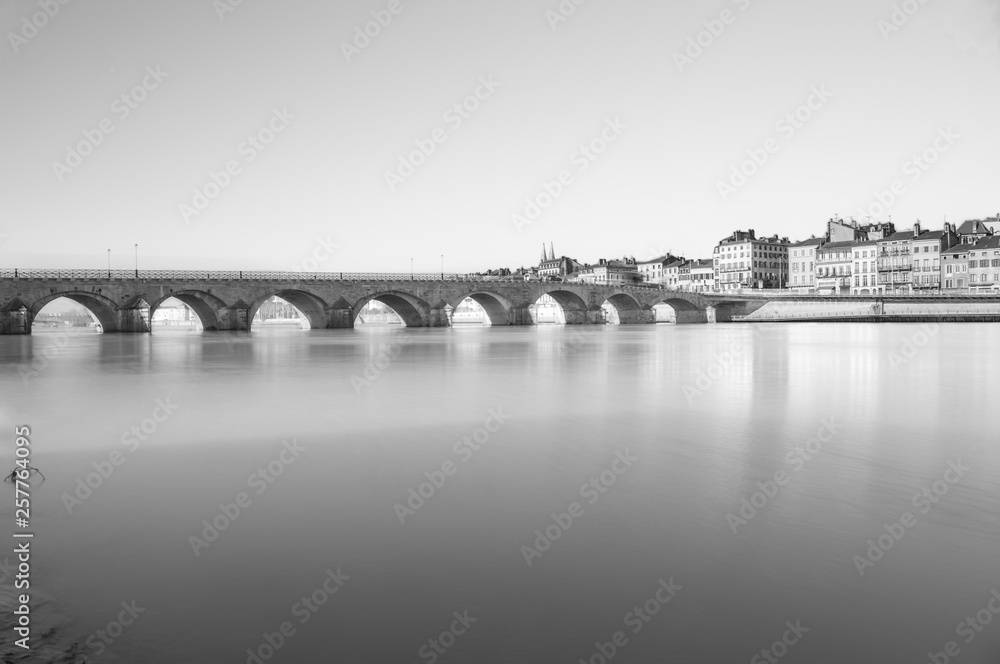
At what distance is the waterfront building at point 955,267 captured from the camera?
269ft

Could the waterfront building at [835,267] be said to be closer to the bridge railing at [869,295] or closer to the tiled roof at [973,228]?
the tiled roof at [973,228]

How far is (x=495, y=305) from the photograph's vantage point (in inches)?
2940

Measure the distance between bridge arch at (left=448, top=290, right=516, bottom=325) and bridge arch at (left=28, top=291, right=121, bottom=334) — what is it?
2924 centimetres

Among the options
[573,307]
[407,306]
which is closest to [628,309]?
[573,307]

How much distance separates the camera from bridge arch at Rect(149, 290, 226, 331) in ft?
172

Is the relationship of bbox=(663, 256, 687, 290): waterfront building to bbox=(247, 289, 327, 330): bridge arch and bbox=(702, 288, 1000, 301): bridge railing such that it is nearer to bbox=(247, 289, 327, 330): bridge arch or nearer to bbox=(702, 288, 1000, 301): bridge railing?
bbox=(702, 288, 1000, 301): bridge railing

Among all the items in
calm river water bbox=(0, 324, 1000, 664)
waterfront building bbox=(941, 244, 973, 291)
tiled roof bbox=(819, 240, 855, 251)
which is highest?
tiled roof bbox=(819, 240, 855, 251)

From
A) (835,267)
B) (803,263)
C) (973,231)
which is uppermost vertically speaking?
(973,231)

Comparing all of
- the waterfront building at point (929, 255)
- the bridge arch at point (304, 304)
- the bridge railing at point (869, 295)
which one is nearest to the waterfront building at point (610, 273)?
the bridge railing at point (869, 295)

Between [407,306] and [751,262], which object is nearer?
[407,306]

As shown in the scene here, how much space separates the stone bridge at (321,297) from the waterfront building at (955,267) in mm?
23556

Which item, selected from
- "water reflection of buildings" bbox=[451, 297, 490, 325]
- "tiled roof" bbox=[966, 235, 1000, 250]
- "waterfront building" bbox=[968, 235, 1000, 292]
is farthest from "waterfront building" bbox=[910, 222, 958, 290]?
"water reflection of buildings" bbox=[451, 297, 490, 325]

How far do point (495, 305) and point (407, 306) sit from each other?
36.6 feet

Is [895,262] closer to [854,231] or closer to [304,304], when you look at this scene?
[854,231]
